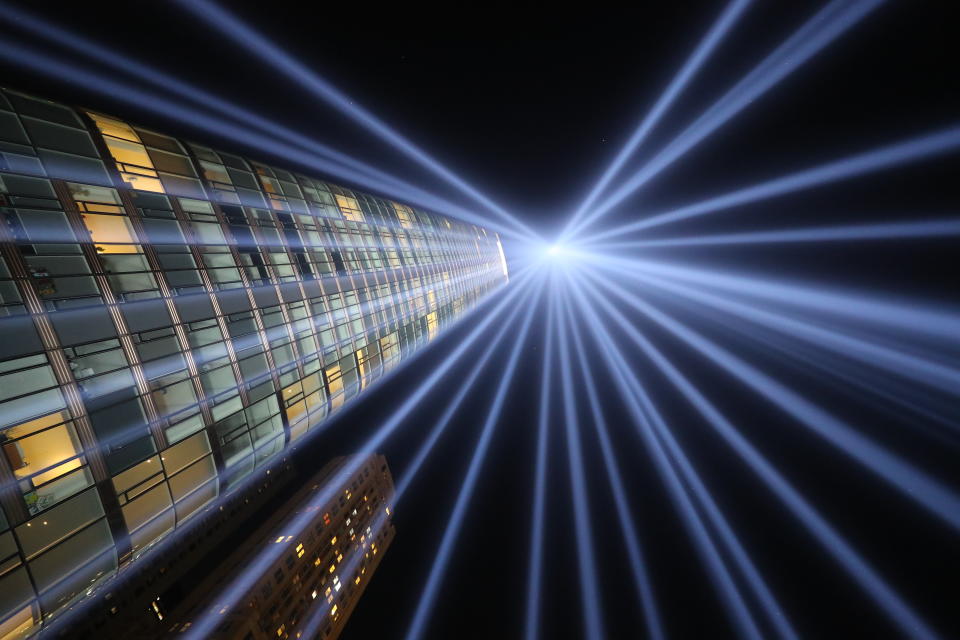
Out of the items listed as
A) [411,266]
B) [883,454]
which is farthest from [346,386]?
[883,454]

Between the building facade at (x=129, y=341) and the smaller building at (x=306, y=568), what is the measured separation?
27607mm

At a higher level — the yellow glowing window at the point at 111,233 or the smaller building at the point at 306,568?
the yellow glowing window at the point at 111,233

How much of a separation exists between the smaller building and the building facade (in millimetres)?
27607

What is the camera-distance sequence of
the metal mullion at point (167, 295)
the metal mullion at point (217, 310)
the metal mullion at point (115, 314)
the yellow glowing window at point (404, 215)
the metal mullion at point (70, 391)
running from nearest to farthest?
the metal mullion at point (70, 391), the metal mullion at point (115, 314), the metal mullion at point (167, 295), the metal mullion at point (217, 310), the yellow glowing window at point (404, 215)

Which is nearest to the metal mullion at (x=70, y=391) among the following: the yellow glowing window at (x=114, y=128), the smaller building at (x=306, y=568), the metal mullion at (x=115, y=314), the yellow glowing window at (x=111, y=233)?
the metal mullion at (x=115, y=314)

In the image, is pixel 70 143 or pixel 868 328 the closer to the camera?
pixel 70 143

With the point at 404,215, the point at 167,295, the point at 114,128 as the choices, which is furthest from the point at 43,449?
the point at 404,215

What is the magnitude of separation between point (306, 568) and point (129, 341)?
128ft

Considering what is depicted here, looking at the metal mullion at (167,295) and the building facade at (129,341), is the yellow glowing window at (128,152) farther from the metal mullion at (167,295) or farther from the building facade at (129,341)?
the metal mullion at (167,295)

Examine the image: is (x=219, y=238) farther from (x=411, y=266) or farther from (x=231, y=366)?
(x=411, y=266)

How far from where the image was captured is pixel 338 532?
42.0 metres

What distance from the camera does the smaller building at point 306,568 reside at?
2944 centimetres

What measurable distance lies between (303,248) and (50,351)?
945cm

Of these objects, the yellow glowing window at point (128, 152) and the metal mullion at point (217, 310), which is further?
the metal mullion at point (217, 310)
